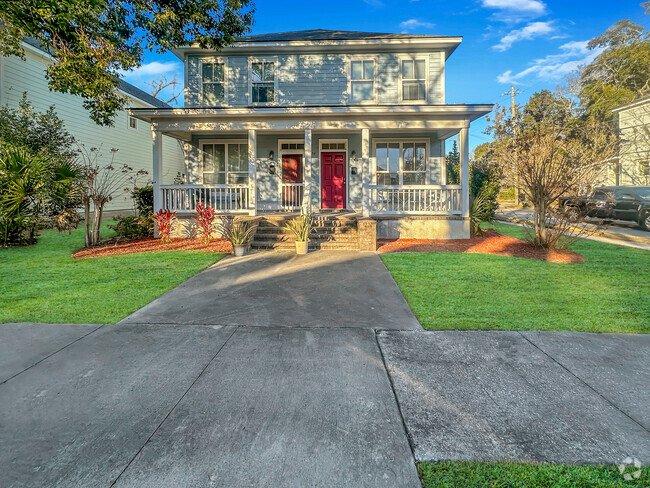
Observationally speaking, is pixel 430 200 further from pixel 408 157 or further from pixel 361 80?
pixel 361 80

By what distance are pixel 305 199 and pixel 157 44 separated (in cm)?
645

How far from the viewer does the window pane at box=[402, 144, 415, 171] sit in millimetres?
13656

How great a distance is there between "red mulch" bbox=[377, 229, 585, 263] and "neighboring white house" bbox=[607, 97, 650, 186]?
18.8 metres

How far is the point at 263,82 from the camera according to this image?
13.8 meters

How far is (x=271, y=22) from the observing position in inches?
739

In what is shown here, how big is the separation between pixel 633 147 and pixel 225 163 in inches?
1067

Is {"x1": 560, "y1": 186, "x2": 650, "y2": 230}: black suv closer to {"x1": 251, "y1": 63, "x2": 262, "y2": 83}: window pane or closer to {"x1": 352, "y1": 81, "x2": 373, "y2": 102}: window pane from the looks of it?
{"x1": 352, "y1": 81, "x2": 373, "y2": 102}: window pane

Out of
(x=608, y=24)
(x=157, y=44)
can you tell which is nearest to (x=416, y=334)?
(x=157, y=44)

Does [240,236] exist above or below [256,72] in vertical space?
below

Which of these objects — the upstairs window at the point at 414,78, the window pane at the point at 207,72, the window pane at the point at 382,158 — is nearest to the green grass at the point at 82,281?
the window pane at the point at 382,158

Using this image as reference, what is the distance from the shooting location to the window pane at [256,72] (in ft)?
45.4

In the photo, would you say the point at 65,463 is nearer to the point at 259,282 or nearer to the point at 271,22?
the point at 259,282

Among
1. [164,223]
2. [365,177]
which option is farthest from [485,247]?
[164,223]

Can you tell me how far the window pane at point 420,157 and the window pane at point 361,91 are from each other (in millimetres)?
2705
